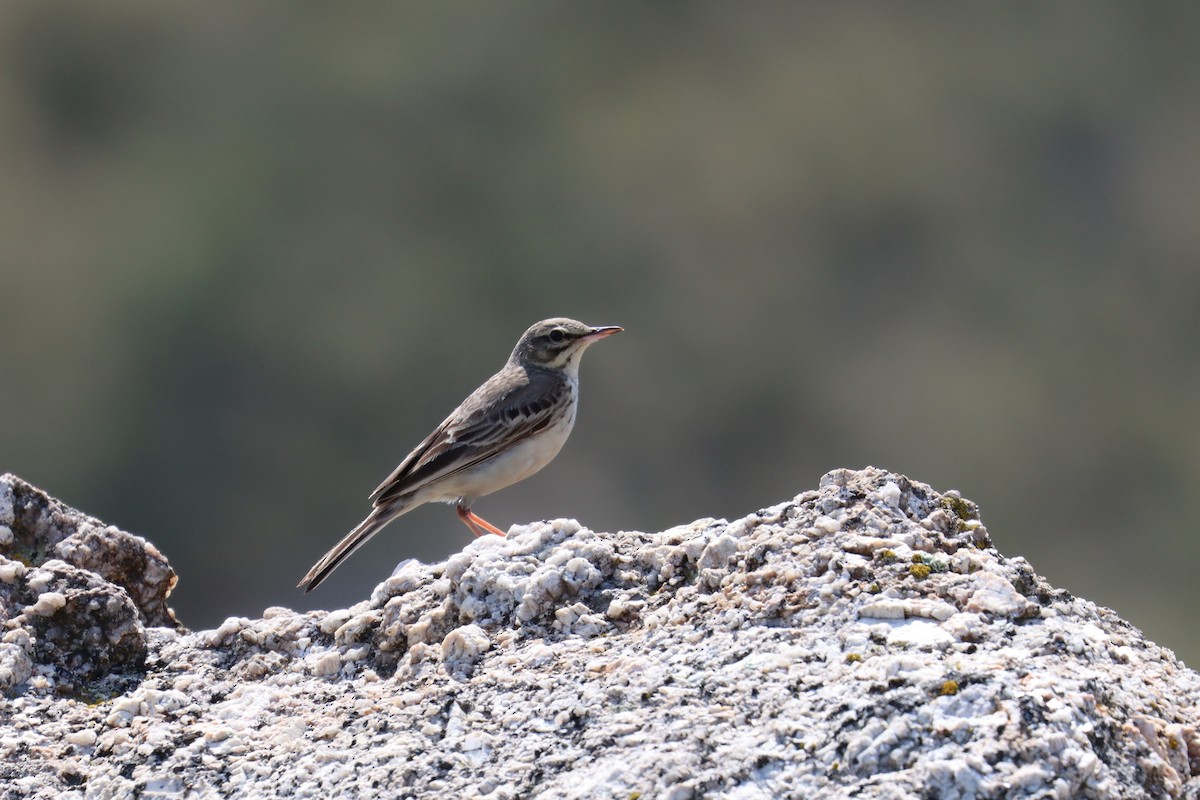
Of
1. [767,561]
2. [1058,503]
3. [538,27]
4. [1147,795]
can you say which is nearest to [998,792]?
[1147,795]

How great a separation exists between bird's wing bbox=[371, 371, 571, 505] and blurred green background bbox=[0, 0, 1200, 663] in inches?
1674

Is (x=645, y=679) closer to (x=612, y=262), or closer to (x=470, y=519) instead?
(x=470, y=519)

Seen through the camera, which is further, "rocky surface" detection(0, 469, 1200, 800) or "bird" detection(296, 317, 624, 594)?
"bird" detection(296, 317, 624, 594)

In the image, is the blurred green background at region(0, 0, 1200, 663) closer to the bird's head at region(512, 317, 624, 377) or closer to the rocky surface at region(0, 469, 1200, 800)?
the bird's head at region(512, 317, 624, 377)

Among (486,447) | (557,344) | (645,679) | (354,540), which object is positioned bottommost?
(645,679)

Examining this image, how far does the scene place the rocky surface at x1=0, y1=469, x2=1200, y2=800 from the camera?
431cm

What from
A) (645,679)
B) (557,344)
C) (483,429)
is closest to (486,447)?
(483,429)

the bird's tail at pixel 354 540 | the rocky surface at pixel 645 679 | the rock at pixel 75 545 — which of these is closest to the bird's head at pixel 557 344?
the bird's tail at pixel 354 540

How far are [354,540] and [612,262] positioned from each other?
7966 centimetres

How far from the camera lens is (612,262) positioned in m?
88.5

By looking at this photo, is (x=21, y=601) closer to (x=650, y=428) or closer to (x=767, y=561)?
(x=767, y=561)

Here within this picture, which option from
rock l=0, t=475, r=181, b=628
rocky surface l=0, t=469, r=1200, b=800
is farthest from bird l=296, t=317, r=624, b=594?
rocky surface l=0, t=469, r=1200, b=800

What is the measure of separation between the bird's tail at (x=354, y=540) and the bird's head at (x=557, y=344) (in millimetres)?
1780

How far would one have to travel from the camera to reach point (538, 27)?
109 metres
